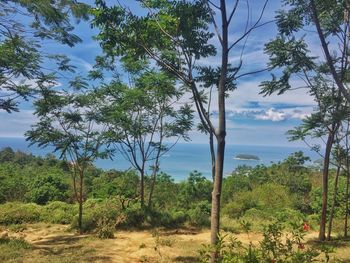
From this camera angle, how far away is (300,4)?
6070 millimetres

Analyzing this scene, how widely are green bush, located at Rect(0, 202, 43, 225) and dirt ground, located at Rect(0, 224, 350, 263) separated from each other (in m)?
0.69

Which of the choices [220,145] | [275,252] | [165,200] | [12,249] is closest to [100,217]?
[12,249]

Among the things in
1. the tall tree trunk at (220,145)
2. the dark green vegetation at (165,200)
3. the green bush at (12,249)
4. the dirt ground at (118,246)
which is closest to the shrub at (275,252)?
the tall tree trunk at (220,145)

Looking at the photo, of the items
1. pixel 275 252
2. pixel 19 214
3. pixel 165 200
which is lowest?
pixel 19 214

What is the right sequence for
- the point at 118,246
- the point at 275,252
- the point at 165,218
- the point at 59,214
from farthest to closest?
the point at 59,214, the point at 165,218, the point at 118,246, the point at 275,252

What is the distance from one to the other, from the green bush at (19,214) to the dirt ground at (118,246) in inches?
27.0

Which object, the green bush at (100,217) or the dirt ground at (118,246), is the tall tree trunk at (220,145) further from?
the green bush at (100,217)

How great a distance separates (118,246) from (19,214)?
4.75 m

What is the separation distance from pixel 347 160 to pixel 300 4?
16.3 feet

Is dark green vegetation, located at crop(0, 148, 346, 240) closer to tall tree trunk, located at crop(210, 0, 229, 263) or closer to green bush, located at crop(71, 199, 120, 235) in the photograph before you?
green bush, located at crop(71, 199, 120, 235)

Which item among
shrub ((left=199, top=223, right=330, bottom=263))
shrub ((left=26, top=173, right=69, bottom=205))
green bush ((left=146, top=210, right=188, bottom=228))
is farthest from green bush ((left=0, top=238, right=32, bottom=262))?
shrub ((left=26, top=173, right=69, bottom=205))

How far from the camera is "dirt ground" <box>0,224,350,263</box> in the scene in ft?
22.8

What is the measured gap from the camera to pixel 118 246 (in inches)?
325

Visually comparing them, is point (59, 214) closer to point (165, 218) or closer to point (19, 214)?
point (19, 214)
